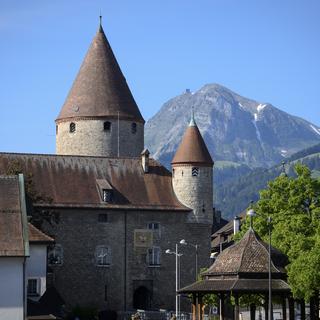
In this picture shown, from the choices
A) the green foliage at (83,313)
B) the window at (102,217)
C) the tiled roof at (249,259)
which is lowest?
the green foliage at (83,313)

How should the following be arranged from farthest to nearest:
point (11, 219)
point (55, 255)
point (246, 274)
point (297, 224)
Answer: point (55, 255)
point (297, 224)
point (246, 274)
point (11, 219)

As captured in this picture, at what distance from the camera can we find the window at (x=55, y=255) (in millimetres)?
107562

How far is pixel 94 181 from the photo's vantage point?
11225 cm

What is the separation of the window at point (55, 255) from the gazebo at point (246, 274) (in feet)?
113

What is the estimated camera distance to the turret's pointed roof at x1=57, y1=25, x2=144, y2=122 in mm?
120375

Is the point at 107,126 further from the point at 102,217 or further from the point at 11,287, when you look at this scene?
the point at 11,287

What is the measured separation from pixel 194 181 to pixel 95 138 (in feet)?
40.3

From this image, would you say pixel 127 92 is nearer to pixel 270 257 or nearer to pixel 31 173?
pixel 31 173

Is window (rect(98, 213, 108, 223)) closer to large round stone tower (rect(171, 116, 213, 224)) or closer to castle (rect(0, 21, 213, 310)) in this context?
castle (rect(0, 21, 213, 310))

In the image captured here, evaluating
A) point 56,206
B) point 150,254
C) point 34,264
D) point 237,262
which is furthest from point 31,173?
point 237,262

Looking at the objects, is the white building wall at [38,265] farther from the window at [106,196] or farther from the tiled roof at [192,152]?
the tiled roof at [192,152]

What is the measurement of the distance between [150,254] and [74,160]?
10906mm

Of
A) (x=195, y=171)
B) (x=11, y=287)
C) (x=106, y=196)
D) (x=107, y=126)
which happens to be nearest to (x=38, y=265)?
(x=11, y=287)

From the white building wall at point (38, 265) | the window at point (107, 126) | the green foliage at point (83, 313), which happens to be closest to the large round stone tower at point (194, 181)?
the window at point (107, 126)
